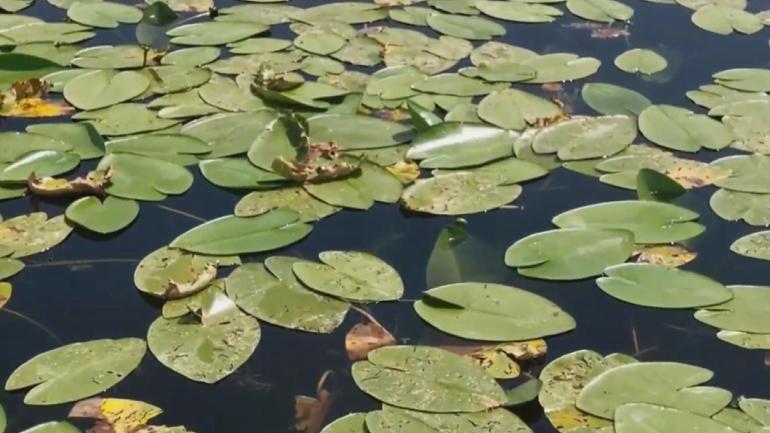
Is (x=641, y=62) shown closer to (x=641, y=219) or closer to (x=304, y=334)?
(x=641, y=219)

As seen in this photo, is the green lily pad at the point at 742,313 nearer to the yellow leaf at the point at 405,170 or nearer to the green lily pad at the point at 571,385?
the green lily pad at the point at 571,385

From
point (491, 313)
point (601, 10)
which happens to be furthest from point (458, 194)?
point (601, 10)

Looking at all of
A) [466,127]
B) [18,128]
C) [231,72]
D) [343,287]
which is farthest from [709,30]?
[18,128]

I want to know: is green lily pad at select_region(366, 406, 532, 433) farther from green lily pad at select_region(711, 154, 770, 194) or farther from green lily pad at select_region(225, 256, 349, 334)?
Answer: green lily pad at select_region(711, 154, 770, 194)

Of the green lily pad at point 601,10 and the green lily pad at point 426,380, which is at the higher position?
the green lily pad at point 601,10

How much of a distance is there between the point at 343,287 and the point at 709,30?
1.75 m

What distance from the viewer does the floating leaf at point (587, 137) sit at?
7.78ft

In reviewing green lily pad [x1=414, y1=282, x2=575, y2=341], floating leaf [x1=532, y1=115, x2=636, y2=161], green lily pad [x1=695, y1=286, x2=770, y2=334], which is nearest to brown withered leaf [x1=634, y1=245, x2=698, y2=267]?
green lily pad [x1=695, y1=286, x2=770, y2=334]

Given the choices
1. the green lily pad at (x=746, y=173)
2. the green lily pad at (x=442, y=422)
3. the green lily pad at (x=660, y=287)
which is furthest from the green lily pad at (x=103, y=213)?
the green lily pad at (x=746, y=173)

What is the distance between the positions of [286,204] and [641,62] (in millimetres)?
1247

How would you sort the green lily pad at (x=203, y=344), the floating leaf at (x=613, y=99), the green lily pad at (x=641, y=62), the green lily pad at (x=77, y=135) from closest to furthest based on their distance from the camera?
the green lily pad at (x=203, y=344)
the green lily pad at (x=77, y=135)
the floating leaf at (x=613, y=99)
the green lily pad at (x=641, y=62)

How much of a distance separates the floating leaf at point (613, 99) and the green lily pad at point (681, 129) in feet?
0.13

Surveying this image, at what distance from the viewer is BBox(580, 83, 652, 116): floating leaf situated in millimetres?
2559

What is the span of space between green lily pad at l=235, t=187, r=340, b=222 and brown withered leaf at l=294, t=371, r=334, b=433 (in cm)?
53
